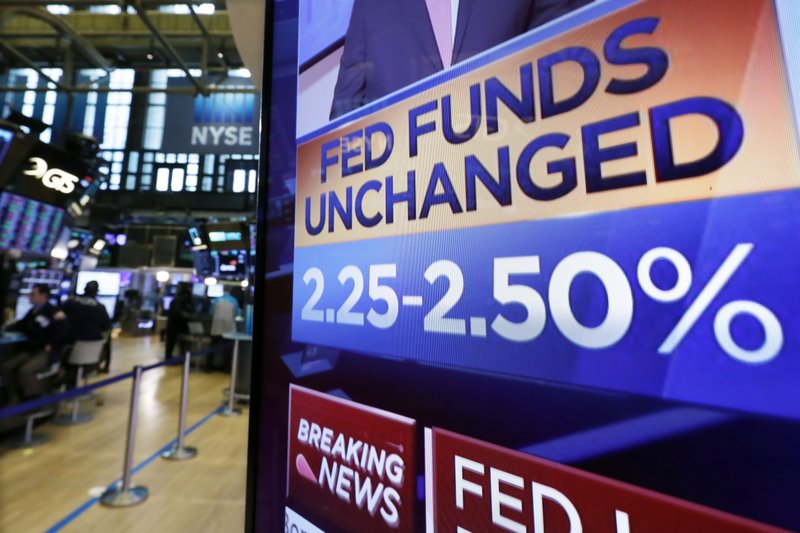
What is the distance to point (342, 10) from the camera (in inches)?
44.3

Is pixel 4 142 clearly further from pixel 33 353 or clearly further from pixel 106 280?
pixel 106 280

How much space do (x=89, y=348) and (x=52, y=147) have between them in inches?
88.2

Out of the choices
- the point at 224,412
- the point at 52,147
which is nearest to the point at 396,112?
the point at 224,412

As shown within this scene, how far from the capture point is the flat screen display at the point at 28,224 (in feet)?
14.8

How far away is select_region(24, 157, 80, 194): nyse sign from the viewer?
4357 mm

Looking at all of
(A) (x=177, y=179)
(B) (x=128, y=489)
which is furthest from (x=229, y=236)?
(A) (x=177, y=179)

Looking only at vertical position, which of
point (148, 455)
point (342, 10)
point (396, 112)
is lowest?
point (148, 455)

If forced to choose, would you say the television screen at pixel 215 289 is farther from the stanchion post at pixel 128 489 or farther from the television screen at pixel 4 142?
the stanchion post at pixel 128 489

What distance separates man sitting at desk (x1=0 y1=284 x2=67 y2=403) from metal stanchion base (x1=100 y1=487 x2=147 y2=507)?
1.81 meters

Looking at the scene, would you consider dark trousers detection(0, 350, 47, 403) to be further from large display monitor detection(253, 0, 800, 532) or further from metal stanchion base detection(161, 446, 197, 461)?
large display monitor detection(253, 0, 800, 532)

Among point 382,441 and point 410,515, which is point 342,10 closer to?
point 382,441

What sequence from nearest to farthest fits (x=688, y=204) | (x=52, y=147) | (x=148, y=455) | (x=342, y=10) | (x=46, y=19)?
(x=688, y=204), (x=342, y=10), (x=148, y=455), (x=46, y=19), (x=52, y=147)

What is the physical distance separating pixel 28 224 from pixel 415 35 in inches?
233

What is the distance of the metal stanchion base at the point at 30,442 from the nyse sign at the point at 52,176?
106 inches
